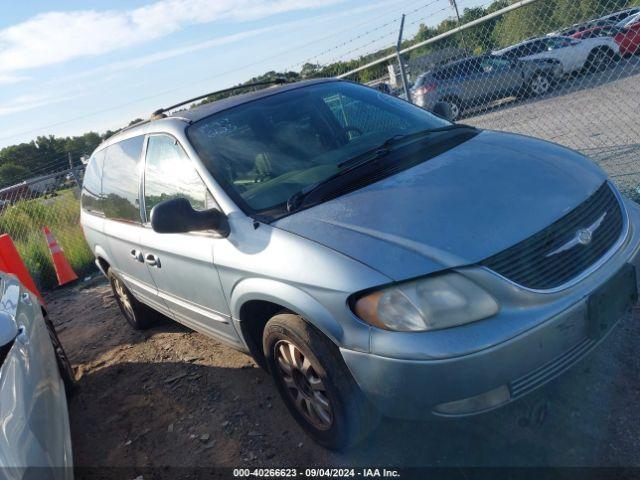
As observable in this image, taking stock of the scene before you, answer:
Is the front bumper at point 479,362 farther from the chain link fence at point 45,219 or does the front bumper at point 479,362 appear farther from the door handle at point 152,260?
the chain link fence at point 45,219

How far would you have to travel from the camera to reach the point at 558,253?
2268 mm

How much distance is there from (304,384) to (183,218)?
1.07 meters

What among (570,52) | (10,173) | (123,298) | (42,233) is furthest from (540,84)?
(10,173)

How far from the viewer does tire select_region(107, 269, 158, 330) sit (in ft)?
16.6

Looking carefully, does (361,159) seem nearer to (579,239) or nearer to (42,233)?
(579,239)

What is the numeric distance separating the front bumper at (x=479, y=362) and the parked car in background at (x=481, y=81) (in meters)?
6.75

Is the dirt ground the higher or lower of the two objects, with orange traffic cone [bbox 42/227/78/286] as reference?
lower

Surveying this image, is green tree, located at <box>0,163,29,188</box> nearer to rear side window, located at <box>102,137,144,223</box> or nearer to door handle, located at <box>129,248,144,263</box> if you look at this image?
rear side window, located at <box>102,137,144,223</box>

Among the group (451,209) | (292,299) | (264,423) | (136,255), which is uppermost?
(451,209)

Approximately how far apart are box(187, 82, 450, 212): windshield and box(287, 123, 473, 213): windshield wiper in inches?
2.1

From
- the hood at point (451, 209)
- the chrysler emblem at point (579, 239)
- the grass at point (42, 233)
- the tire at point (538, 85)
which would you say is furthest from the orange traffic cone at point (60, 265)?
the tire at point (538, 85)

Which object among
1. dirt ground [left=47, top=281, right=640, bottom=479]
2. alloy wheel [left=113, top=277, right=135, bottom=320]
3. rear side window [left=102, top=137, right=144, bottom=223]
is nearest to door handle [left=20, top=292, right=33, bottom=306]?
rear side window [left=102, top=137, right=144, bottom=223]

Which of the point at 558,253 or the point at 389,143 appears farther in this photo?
the point at 389,143

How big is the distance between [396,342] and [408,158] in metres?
1.23
